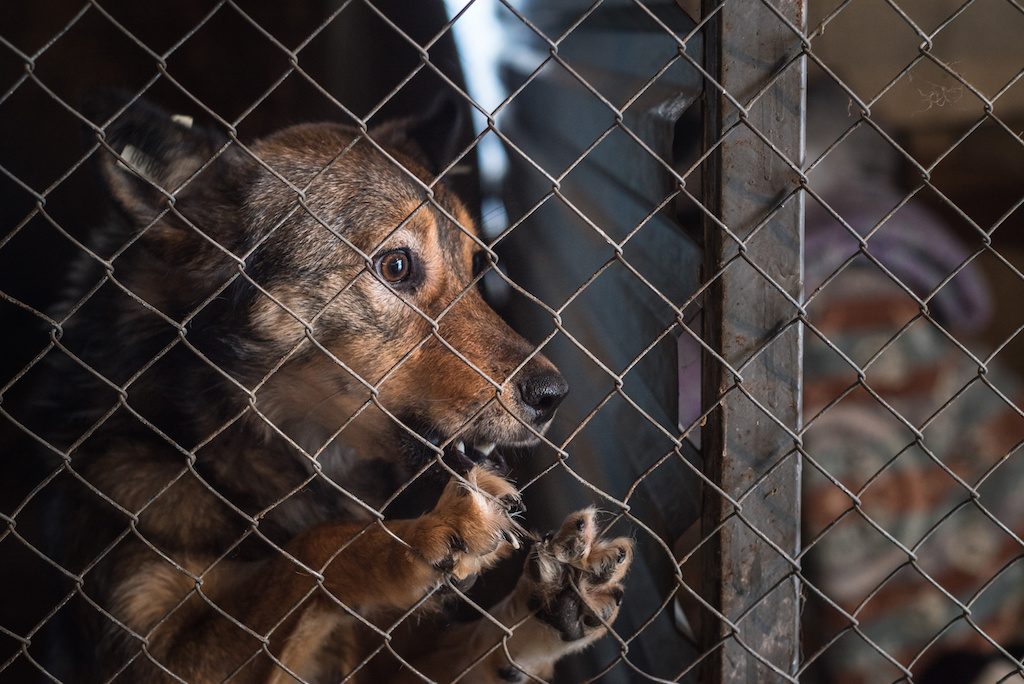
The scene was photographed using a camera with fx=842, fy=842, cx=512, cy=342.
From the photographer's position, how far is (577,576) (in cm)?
194

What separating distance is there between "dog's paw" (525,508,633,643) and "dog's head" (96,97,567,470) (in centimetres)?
32

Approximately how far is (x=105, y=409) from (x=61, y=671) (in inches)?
38.4

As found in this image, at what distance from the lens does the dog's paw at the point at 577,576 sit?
6.24 feet

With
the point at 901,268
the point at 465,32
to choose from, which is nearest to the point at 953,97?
the point at 901,268

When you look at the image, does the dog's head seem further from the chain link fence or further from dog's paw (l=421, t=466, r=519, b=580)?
dog's paw (l=421, t=466, r=519, b=580)

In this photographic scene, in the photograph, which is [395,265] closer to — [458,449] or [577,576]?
[458,449]

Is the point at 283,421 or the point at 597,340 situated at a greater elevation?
the point at 283,421

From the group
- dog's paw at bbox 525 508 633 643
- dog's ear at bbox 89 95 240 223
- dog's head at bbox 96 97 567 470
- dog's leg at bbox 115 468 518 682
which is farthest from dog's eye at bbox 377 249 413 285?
dog's paw at bbox 525 508 633 643

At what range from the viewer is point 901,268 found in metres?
3.58

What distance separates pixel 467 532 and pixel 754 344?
2.59 feet

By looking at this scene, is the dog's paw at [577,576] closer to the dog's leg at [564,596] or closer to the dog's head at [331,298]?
the dog's leg at [564,596]

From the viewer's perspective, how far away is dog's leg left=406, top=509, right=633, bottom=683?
191 centimetres

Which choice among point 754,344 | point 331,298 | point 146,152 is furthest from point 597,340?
point 146,152

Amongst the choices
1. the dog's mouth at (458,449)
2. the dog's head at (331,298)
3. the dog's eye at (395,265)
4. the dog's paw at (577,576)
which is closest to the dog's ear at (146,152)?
the dog's head at (331,298)
